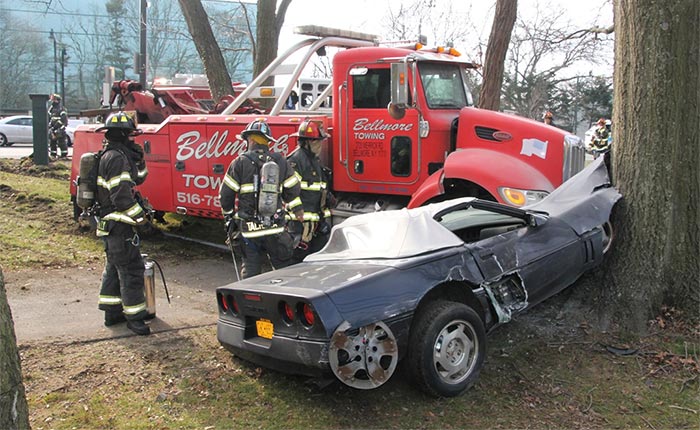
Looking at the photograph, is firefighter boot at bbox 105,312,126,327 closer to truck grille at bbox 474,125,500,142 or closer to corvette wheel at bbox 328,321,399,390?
corvette wheel at bbox 328,321,399,390

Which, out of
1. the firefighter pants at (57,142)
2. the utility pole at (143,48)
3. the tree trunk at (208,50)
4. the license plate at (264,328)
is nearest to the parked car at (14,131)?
the firefighter pants at (57,142)

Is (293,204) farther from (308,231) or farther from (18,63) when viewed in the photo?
(18,63)

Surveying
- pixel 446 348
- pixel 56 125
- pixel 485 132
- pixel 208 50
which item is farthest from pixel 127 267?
pixel 56 125

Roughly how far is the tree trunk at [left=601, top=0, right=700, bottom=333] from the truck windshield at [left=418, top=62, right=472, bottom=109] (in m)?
2.78

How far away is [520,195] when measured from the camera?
22.1 ft

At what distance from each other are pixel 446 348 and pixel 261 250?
2.67 m

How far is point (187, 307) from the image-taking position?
21.4 feet

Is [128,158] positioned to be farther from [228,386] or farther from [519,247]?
[519,247]

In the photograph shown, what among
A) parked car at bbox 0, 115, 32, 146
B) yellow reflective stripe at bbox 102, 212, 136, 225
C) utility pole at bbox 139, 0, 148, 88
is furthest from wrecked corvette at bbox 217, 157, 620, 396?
parked car at bbox 0, 115, 32, 146

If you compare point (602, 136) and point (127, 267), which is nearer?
point (127, 267)

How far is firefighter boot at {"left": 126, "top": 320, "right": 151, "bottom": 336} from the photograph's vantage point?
18.0 feet

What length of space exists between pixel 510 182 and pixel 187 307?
366 cm

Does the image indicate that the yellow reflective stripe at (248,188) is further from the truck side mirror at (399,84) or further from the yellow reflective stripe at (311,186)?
the truck side mirror at (399,84)

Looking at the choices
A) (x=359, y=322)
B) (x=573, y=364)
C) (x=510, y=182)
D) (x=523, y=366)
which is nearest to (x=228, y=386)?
(x=359, y=322)
